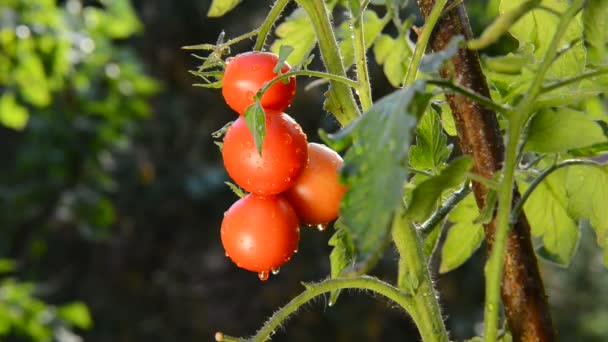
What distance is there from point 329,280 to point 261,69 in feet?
0.29

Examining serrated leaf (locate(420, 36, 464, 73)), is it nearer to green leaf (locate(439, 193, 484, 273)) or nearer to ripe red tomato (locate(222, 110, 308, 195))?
ripe red tomato (locate(222, 110, 308, 195))

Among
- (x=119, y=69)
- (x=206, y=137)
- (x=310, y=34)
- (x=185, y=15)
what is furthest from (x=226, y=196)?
(x=310, y=34)

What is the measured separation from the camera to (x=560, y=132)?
1.05 ft

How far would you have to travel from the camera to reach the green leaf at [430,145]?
387 mm

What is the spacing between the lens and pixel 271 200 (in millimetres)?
353

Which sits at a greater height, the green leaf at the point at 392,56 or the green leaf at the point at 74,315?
the green leaf at the point at 392,56

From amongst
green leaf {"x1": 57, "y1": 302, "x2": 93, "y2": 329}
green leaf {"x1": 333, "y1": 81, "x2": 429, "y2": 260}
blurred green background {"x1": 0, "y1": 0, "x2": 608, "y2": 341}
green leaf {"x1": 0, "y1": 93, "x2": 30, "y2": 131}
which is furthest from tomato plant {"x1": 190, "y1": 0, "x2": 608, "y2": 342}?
blurred green background {"x1": 0, "y1": 0, "x2": 608, "y2": 341}

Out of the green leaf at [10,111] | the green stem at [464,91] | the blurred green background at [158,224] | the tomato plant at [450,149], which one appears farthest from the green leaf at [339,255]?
the blurred green background at [158,224]

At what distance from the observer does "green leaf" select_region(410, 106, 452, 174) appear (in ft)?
1.27

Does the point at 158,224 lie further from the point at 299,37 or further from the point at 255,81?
the point at 255,81

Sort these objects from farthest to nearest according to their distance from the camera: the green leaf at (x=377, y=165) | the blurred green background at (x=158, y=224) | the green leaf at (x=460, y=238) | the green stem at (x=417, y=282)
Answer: the blurred green background at (x=158, y=224) → the green leaf at (x=460, y=238) → the green stem at (x=417, y=282) → the green leaf at (x=377, y=165)

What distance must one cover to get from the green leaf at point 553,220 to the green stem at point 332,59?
4.6 inches

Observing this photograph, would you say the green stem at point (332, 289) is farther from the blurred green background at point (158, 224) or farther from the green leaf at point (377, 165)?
the blurred green background at point (158, 224)

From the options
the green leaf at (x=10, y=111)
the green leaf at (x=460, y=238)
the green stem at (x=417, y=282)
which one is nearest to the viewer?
A: the green stem at (x=417, y=282)
